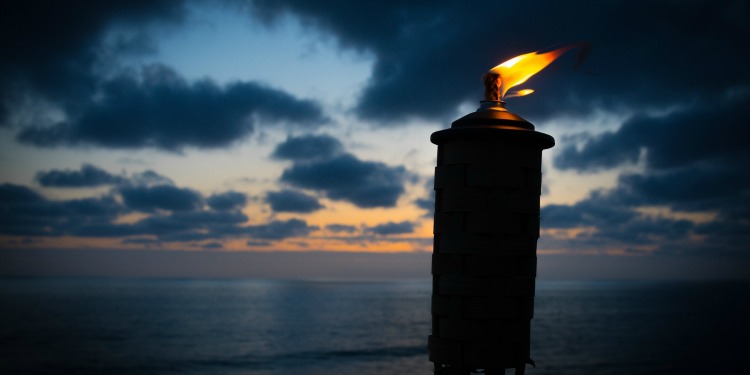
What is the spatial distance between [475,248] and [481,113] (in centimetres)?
99

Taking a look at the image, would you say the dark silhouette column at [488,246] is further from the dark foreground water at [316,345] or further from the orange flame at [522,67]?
the dark foreground water at [316,345]

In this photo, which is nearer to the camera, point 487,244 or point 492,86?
point 487,244

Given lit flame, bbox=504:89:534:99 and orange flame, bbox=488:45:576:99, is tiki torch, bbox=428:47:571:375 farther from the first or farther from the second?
lit flame, bbox=504:89:534:99

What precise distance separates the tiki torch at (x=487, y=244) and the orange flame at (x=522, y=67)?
387mm

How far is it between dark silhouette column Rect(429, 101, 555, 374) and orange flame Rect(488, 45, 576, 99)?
0.43 meters

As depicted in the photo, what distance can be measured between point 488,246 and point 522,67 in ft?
4.96

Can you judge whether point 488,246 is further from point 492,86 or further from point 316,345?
point 316,345

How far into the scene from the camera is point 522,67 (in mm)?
4734

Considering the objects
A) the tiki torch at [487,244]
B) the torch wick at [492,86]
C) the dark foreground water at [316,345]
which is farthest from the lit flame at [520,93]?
the dark foreground water at [316,345]

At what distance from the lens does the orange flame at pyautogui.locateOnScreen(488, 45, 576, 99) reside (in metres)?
4.64

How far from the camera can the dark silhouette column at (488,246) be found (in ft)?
13.6

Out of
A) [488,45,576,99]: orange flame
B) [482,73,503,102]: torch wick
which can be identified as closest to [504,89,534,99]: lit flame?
[488,45,576,99]: orange flame

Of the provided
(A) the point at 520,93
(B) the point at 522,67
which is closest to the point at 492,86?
(B) the point at 522,67

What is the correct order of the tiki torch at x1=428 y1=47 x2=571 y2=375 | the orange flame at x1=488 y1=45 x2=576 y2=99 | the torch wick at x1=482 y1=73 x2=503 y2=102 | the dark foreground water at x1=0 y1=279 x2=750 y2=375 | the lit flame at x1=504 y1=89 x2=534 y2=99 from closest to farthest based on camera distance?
1. the tiki torch at x1=428 y1=47 x2=571 y2=375
2. the torch wick at x1=482 y1=73 x2=503 y2=102
3. the orange flame at x1=488 y1=45 x2=576 y2=99
4. the lit flame at x1=504 y1=89 x2=534 y2=99
5. the dark foreground water at x1=0 y1=279 x2=750 y2=375
